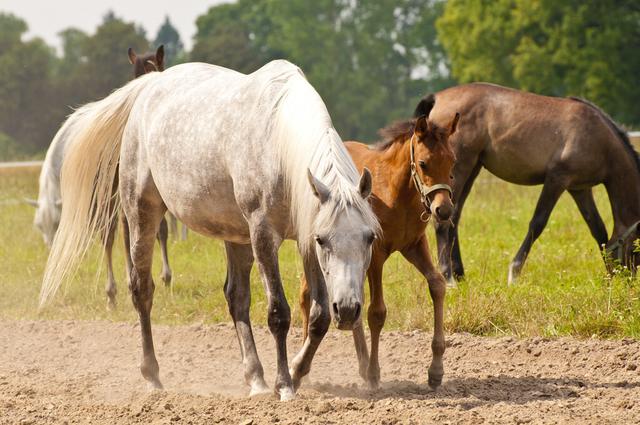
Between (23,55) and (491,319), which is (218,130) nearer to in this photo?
(491,319)

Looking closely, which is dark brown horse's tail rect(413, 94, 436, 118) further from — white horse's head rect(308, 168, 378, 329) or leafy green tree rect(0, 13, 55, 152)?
leafy green tree rect(0, 13, 55, 152)

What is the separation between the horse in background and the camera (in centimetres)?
911

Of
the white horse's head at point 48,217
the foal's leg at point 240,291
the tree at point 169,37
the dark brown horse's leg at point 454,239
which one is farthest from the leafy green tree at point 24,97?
the foal's leg at point 240,291

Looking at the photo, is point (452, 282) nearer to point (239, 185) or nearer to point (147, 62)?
point (147, 62)

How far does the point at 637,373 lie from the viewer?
5578mm

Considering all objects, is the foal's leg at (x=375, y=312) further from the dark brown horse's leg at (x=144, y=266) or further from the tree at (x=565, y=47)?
the tree at (x=565, y=47)

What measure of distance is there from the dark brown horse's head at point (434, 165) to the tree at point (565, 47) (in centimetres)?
3067

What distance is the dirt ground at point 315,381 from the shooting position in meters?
4.76

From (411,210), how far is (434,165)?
1.09 ft

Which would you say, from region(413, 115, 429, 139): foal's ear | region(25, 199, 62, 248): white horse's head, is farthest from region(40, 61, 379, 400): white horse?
region(25, 199, 62, 248): white horse's head

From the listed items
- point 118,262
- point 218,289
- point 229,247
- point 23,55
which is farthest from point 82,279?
point 23,55

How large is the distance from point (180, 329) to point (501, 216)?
6433 mm

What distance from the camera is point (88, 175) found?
6.67 meters

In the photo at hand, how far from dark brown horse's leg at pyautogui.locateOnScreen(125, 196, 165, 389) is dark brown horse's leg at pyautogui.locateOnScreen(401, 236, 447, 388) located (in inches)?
63.4
